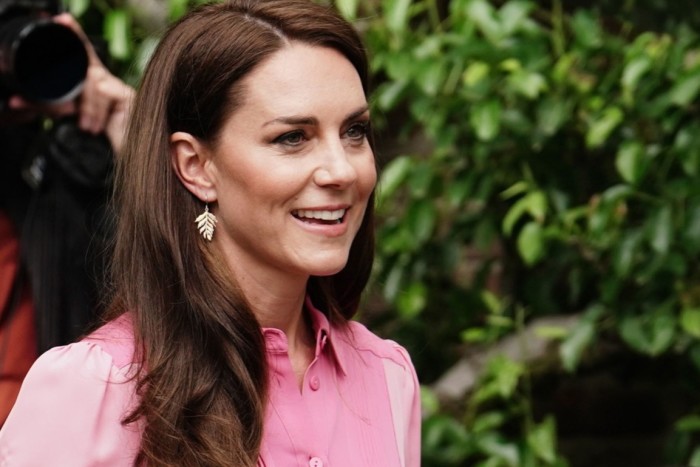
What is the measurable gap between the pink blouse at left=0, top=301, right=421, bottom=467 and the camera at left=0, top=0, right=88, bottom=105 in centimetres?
67

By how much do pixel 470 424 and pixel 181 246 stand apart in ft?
4.49

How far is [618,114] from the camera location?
2734mm

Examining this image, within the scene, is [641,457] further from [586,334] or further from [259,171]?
[259,171]

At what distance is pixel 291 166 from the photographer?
1734mm

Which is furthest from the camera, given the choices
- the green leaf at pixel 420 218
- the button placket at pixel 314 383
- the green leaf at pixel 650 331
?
the green leaf at pixel 420 218

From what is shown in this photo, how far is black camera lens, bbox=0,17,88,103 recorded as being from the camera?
90.3 inches

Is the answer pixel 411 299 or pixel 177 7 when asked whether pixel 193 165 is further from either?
pixel 411 299

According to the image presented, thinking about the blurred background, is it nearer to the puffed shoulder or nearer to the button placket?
the button placket

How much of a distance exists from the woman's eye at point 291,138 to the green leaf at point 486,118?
1002 millimetres

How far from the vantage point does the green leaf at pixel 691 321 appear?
2.65 metres

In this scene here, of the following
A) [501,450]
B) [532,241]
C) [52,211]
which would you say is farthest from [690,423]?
[52,211]

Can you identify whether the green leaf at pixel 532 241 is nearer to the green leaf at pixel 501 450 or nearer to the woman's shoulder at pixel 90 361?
the green leaf at pixel 501 450

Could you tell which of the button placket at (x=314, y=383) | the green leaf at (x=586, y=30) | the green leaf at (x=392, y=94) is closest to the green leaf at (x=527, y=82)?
the green leaf at (x=586, y=30)

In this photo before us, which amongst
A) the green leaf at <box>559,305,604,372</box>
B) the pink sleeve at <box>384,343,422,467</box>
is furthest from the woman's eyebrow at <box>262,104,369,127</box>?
the green leaf at <box>559,305,604,372</box>
